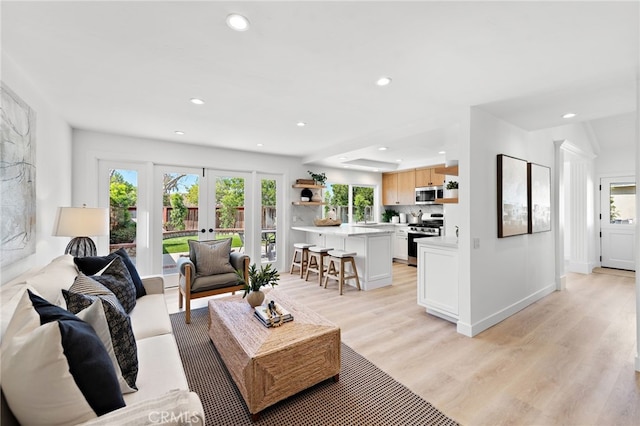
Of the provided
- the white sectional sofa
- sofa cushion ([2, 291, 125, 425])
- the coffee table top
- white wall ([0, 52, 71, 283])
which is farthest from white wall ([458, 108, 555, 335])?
white wall ([0, 52, 71, 283])

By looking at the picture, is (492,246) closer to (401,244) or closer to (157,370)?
(157,370)

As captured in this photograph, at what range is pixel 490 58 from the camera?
1.93m

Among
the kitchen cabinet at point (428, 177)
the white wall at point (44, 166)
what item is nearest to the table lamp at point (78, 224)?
the white wall at point (44, 166)

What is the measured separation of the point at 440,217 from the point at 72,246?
242 inches

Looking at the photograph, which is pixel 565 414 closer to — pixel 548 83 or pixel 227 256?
pixel 548 83

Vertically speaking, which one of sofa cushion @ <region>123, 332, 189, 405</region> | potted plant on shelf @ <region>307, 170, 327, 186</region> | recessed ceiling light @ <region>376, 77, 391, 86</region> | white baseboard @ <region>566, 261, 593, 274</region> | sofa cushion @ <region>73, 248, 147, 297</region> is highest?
recessed ceiling light @ <region>376, 77, 391, 86</region>

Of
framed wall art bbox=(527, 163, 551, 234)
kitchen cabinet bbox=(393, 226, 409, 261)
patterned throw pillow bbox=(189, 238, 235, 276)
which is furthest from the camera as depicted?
kitchen cabinet bbox=(393, 226, 409, 261)

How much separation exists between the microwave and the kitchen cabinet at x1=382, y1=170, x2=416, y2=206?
212 millimetres

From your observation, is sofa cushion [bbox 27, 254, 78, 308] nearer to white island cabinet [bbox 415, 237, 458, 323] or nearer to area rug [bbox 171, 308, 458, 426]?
area rug [bbox 171, 308, 458, 426]

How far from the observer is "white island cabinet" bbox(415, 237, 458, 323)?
3043 mm

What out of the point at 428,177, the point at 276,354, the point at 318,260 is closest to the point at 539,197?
the point at 428,177

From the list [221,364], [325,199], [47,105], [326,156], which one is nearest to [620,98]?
[326,156]

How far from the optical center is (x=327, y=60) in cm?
197

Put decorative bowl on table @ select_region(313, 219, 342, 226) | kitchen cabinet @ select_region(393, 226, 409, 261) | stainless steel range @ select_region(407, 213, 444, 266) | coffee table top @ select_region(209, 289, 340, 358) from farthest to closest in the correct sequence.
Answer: kitchen cabinet @ select_region(393, 226, 409, 261)
stainless steel range @ select_region(407, 213, 444, 266)
decorative bowl on table @ select_region(313, 219, 342, 226)
coffee table top @ select_region(209, 289, 340, 358)
